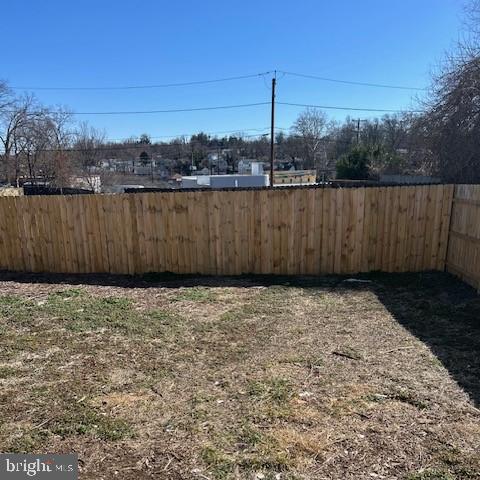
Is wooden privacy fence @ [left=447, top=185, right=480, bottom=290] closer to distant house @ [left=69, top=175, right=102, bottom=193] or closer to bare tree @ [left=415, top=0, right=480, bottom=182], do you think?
bare tree @ [left=415, top=0, right=480, bottom=182]

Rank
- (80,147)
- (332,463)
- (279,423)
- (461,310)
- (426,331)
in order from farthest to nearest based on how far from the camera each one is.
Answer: (80,147)
(461,310)
(426,331)
(279,423)
(332,463)

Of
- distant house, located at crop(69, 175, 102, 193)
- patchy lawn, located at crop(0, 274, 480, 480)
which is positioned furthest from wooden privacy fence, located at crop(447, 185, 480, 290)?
distant house, located at crop(69, 175, 102, 193)

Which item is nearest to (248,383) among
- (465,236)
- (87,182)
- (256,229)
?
(256,229)

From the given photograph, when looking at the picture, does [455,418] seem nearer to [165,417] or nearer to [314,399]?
[314,399]

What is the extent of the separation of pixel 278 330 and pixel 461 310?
86.6 inches

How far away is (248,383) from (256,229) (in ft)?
12.0

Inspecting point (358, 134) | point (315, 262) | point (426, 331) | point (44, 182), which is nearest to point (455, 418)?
point (426, 331)

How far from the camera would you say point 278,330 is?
170 inches

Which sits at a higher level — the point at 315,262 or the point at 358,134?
the point at 358,134

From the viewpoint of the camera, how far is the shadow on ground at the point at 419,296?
11.8ft

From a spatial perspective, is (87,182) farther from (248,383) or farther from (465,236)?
(248,383)

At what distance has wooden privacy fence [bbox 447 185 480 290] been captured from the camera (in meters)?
5.59

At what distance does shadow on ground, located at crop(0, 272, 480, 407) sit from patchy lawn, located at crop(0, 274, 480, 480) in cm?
3

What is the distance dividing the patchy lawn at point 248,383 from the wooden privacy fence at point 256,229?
45.4 inches
